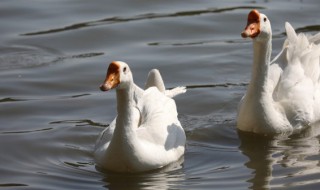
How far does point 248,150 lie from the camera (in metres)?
9.79

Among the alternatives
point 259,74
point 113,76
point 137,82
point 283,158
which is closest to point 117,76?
point 113,76

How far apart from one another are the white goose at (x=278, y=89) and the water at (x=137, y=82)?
177 mm

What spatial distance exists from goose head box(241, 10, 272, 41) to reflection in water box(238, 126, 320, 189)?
1.15 m

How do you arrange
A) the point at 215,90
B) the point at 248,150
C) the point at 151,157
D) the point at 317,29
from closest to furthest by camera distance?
the point at 151,157
the point at 248,150
the point at 215,90
the point at 317,29

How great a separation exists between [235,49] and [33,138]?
13.5 ft

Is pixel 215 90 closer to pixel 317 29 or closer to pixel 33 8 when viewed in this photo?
pixel 317 29

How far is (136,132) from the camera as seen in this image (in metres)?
9.11

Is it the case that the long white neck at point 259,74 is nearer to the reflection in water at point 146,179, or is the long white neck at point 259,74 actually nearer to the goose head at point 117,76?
the reflection in water at point 146,179

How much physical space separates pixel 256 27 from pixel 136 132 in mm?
1712

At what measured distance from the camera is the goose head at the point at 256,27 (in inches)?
375

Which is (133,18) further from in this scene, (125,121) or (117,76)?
(117,76)

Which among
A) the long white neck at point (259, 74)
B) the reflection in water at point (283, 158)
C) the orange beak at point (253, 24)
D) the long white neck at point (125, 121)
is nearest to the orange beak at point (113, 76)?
the long white neck at point (125, 121)

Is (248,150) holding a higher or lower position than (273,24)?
lower

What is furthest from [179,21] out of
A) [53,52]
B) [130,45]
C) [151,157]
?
[151,157]
